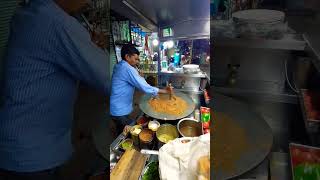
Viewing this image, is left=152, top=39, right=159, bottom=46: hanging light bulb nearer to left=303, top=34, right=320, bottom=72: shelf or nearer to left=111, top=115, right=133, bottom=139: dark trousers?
left=111, top=115, right=133, bottom=139: dark trousers

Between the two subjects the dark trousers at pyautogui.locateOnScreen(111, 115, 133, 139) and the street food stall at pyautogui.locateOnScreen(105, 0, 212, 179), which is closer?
the street food stall at pyautogui.locateOnScreen(105, 0, 212, 179)

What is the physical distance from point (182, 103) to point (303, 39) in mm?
333

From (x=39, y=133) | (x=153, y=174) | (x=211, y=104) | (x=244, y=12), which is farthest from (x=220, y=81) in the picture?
(x=39, y=133)

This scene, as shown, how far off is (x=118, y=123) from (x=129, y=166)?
0.40 feet

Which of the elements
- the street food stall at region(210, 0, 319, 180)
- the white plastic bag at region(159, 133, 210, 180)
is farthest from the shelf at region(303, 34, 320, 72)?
the white plastic bag at region(159, 133, 210, 180)

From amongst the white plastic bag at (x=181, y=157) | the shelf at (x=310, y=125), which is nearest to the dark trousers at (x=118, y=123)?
the white plastic bag at (x=181, y=157)

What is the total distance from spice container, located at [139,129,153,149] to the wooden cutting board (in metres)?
0.03

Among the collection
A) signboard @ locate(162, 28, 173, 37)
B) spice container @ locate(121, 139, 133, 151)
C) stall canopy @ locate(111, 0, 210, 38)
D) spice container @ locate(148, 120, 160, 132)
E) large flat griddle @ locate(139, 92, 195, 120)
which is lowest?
spice container @ locate(121, 139, 133, 151)

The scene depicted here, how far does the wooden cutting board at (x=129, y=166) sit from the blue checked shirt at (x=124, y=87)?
4.5 inches

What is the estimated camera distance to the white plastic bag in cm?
71

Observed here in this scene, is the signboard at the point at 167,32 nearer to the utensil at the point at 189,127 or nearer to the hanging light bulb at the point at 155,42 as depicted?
the hanging light bulb at the point at 155,42

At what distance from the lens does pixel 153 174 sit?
768mm

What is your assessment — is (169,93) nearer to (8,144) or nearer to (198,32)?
A: (198,32)

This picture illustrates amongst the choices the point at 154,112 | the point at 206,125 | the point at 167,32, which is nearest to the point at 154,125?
the point at 154,112
